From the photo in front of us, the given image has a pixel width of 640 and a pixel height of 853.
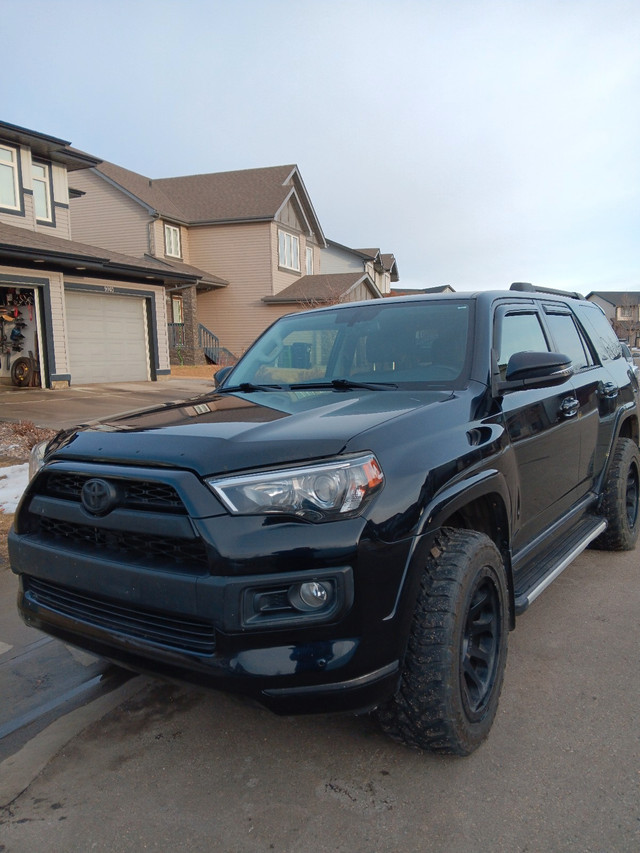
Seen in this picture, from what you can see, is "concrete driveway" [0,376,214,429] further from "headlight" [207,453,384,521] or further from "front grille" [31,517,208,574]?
"headlight" [207,453,384,521]

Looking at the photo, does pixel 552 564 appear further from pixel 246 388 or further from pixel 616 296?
pixel 616 296

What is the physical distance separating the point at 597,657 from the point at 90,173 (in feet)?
94.3

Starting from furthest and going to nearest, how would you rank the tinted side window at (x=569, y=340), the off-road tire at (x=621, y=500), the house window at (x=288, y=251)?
the house window at (x=288, y=251) < the off-road tire at (x=621, y=500) < the tinted side window at (x=569, y=340)

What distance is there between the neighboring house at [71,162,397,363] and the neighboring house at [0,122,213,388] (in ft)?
20.4

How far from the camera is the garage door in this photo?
18.3m

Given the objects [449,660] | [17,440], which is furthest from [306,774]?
[17,440]

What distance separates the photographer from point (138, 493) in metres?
2.28

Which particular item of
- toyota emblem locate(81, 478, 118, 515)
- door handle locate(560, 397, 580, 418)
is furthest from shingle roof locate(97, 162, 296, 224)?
toyota emblem locate(81, 478, 118, 515)

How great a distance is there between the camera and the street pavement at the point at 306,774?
213 centimetres

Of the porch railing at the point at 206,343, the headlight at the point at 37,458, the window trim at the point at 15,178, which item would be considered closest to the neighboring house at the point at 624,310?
the porch railing at the point at 206,343

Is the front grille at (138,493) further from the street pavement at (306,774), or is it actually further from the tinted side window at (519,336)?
the tinted side window at (519,336)

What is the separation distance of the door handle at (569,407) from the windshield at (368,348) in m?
0.83

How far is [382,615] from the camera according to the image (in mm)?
2088

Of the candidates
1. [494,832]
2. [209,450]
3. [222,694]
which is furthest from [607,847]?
[209,450]
